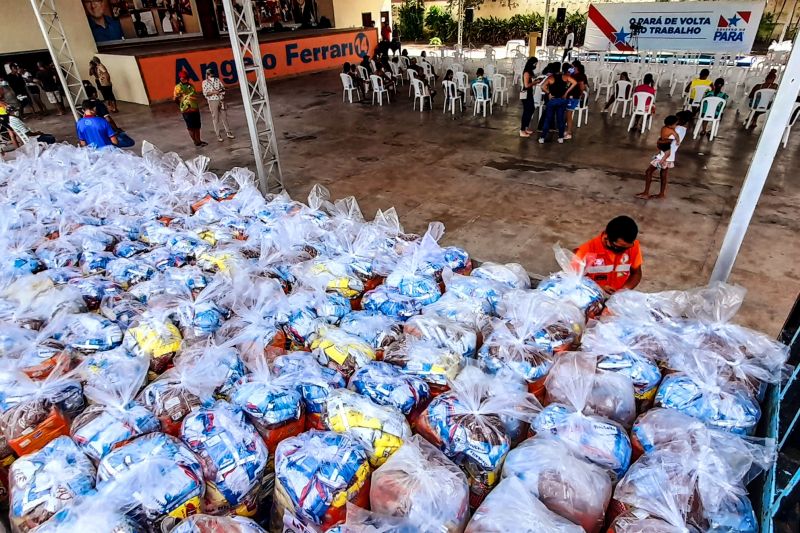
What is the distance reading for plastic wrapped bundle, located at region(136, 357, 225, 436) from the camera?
1.97 meters

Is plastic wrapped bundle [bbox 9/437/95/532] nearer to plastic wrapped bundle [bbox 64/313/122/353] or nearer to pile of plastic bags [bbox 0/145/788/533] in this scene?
pile of plastic bags [bbox 0/145/788/533]

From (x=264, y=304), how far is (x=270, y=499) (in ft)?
3.35

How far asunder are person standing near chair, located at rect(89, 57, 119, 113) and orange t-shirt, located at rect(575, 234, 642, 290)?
1335 centimetres

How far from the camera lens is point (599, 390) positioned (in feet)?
6.25

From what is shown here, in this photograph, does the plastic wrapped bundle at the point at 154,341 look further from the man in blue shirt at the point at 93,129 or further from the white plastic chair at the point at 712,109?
the white plastic chair at the point at 712,109

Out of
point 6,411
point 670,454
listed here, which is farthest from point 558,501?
point 6,411

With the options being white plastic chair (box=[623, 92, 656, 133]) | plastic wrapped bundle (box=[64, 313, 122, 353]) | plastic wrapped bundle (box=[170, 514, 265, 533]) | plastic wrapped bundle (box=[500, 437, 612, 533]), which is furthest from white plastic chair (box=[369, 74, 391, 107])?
plastic wrapped bundle (box=[170, 514, 265, 533])

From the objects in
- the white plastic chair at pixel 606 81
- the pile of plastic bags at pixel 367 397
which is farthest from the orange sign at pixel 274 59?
the pile of plastic bags at pixel 367 397

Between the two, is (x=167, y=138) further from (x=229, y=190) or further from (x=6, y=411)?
(x=6, y=411)

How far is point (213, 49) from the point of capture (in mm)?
14328

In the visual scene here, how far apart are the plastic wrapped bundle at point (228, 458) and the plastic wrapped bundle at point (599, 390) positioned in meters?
1.19

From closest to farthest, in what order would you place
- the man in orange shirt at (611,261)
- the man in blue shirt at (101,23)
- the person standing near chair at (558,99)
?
the man in orange shirt at (611,261)
the person standing near chair at (558,99)
the man in blue shirt at (101,23)

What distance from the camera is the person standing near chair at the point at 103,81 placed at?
40.2ft

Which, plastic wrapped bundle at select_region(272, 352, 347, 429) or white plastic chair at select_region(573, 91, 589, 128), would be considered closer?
plastic wrapped bundle at select_region(272, 352, 347, 429)
